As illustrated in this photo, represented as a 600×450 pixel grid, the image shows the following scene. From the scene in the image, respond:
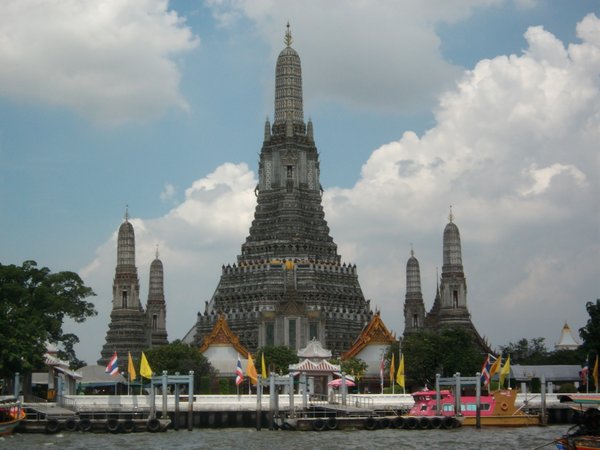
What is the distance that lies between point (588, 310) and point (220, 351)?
3372 centimetres

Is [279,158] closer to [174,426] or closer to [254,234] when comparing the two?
[254,234]

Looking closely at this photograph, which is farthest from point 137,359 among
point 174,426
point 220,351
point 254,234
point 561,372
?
point 174,426

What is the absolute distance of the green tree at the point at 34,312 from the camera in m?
72.6

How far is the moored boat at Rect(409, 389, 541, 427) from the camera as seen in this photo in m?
69.7

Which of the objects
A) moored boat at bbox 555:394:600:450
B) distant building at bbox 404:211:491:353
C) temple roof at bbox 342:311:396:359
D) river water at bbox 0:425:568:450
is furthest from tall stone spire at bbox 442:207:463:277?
moored boat at bbox 555:394:600:450

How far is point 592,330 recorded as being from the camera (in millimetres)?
90188

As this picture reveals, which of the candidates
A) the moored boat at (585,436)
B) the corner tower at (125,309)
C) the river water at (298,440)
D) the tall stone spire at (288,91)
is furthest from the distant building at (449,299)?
the moored boat at (585,436)

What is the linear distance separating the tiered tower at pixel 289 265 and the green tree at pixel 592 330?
3054 centimetres

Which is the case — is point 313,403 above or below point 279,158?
below

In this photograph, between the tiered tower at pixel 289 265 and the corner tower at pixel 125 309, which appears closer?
the tiered tower at pixel 289 265

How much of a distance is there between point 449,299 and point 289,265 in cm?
1701

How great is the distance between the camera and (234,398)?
7356 centimetres

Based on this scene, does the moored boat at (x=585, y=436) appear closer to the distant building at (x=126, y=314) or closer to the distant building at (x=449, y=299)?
the distant building at (x=449, y=299)

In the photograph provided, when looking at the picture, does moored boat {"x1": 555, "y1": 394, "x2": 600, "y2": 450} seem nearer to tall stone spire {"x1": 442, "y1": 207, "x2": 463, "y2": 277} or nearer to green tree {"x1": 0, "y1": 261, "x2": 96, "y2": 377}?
green tree {"x1": 0, "y1": 261, "x2": 96, "y2": 377}
